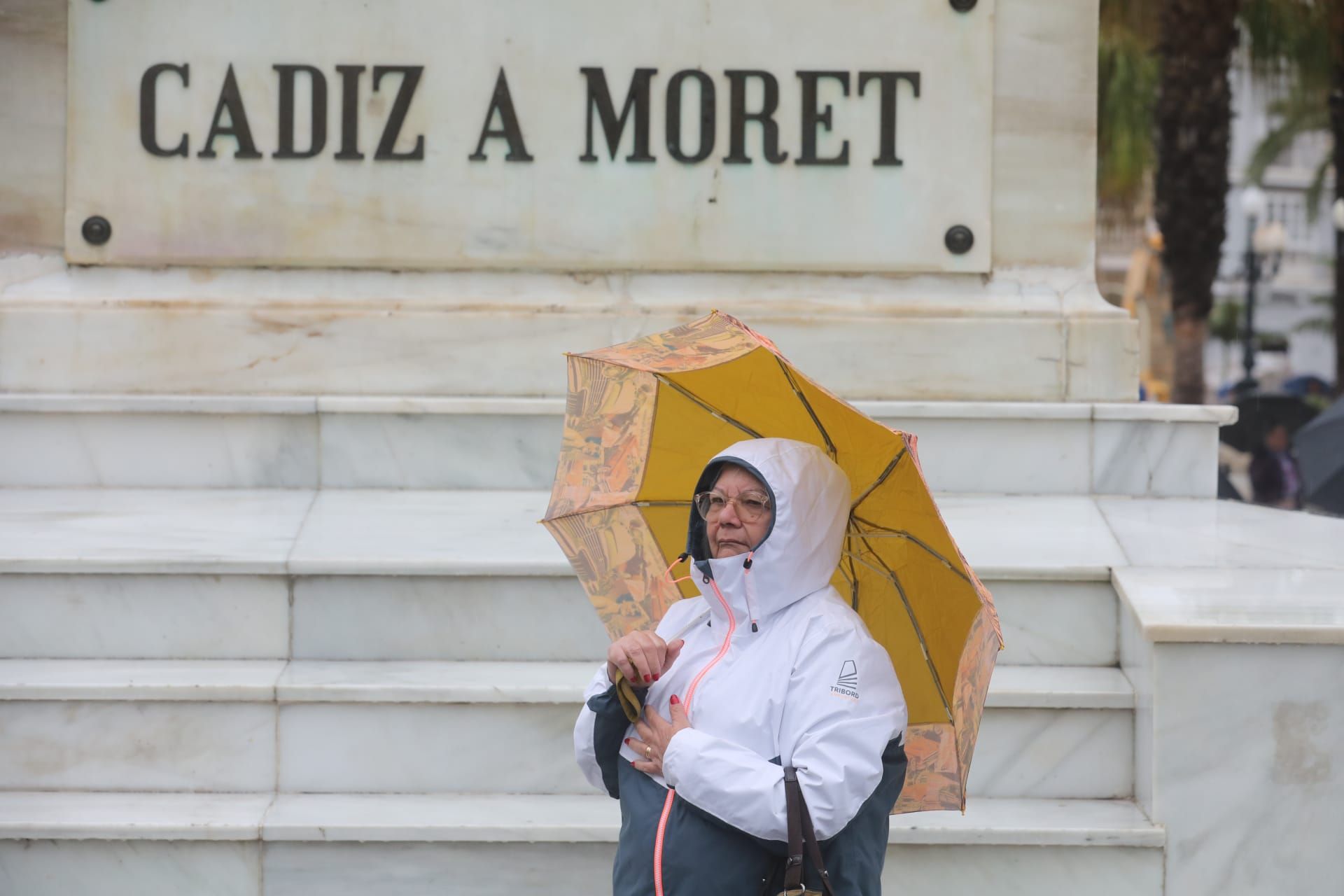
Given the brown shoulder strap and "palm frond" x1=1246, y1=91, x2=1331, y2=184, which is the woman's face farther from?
"palm frond" x1=1246, y1=91, x2=1331, y2=184

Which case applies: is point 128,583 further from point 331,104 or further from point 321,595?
point 331,104

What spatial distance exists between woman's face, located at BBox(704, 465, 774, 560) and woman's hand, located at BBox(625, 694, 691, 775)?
31 cm

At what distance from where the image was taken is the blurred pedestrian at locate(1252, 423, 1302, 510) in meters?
14.2

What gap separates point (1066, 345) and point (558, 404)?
2219mm

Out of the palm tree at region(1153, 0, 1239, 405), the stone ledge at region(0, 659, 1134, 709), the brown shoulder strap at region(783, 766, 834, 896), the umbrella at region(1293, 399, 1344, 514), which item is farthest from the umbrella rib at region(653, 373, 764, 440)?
the palm tree at region(1153, 0, 1239, 405)

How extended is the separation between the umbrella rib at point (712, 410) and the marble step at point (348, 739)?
1.40m

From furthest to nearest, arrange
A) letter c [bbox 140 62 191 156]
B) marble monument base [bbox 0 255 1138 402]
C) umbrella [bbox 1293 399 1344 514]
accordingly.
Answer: umbrella [bbox 1293 399 1344 514], letter c [bbox 140 62 191 156], marble monument base [bbox 0 255 1138 402]

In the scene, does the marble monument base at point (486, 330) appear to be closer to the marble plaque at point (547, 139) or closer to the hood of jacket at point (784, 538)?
the marble plaque at point (547, 139)

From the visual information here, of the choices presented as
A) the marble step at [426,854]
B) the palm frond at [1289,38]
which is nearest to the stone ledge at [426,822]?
the marble step at [426,854]

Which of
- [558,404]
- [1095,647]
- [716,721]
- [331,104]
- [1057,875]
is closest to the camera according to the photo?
[716,721]

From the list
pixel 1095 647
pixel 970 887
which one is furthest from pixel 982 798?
pixel 1095 647

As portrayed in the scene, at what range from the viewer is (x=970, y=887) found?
13.5 feet

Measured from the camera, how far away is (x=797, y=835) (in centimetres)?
256

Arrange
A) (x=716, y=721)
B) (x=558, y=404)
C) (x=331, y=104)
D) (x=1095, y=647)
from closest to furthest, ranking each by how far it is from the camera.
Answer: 1. (x=716, y=721)
2. (x=1095, y=647)
3. (x=558, y=404)
4. (x=331, y=104)
